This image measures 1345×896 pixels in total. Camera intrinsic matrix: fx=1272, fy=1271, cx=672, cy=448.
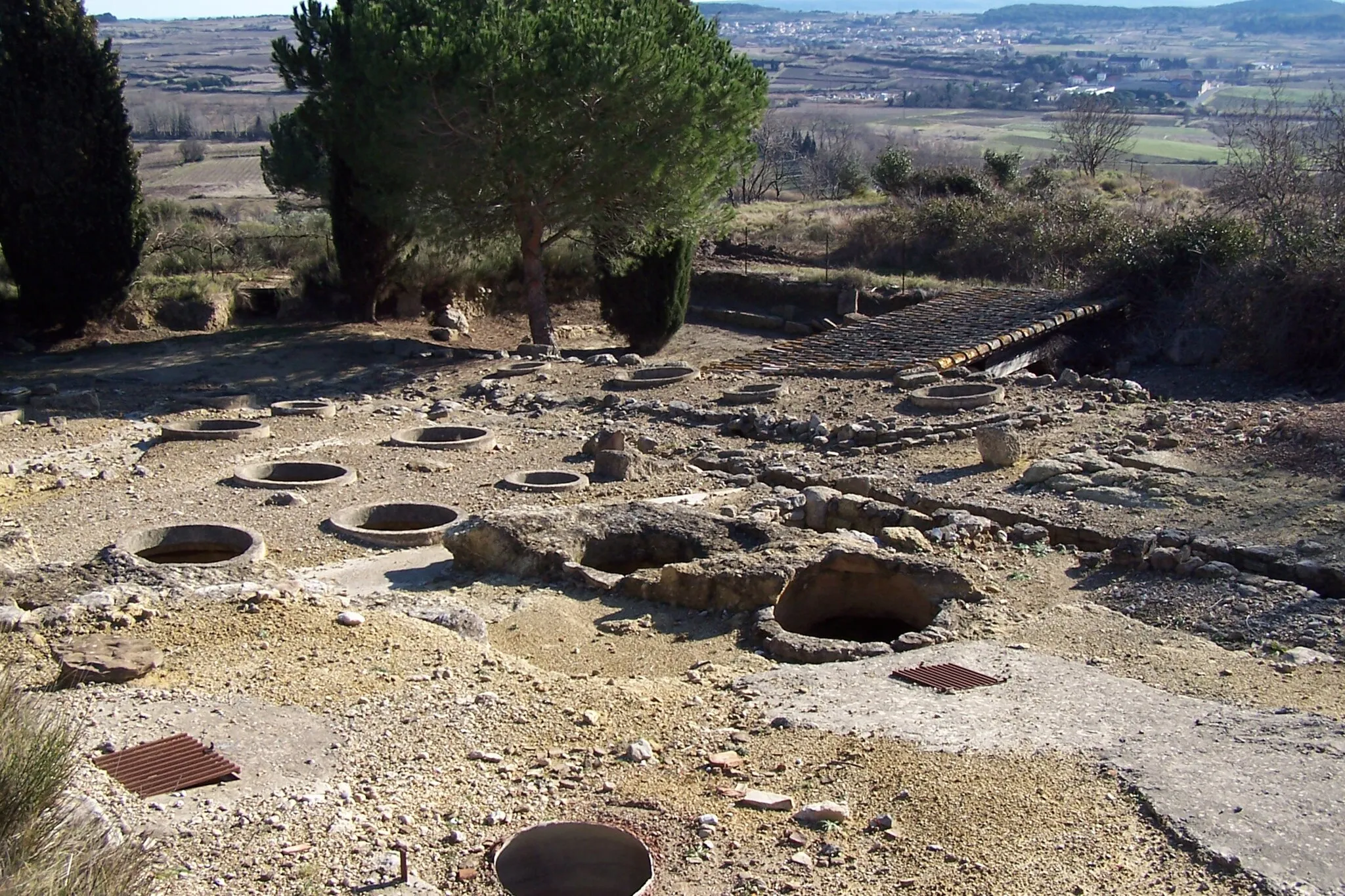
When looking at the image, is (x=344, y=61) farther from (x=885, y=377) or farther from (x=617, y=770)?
(x=617, y=770)

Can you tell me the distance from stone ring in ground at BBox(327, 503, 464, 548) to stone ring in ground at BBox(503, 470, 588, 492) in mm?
950

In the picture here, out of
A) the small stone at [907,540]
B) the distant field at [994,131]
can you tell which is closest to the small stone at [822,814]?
the small stone at [907,540]

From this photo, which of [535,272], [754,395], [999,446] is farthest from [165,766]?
[535,272]

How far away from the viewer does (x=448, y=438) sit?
15375 millimetres

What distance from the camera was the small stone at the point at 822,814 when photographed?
5.51m

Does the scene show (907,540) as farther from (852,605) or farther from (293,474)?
(293,474)

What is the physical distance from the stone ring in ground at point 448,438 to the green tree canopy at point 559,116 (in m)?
5.75

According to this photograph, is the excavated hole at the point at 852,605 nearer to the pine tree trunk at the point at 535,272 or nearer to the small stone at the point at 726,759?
the small stone at the point at 726,759

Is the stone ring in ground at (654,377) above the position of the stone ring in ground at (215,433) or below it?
below

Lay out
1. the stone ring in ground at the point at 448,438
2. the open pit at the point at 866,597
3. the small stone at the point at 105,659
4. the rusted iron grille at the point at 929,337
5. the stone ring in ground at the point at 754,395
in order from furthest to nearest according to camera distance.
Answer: the rusted iron grille at the point at 929,337 → the stone ring in ground at the point at 754,395 → the stone ring in ground at the point at 448,438 → the open pit at the point at 866,597 → the small stone at the point at 105,659

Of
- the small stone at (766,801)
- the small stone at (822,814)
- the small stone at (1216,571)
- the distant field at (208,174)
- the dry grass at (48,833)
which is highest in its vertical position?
the distant field at (208,174)

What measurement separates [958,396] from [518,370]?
273 inches

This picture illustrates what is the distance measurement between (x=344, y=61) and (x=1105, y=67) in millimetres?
115743

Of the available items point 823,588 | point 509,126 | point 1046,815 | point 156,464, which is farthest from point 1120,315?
Answer: point 1046,815
